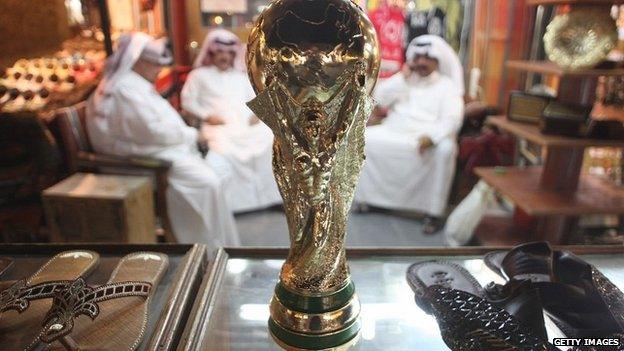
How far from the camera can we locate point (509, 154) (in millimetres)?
3137

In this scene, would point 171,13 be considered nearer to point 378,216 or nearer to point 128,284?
point 378,216

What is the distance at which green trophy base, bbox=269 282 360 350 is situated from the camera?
766 mm

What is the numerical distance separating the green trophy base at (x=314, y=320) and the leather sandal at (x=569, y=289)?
1.20 feet

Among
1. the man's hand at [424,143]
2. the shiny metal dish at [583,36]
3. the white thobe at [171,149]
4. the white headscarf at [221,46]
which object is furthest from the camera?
the white headscarf at [221,46]

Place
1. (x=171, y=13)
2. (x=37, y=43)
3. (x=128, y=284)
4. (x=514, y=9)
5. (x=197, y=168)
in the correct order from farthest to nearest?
1. (x=171, y=13)
2. (x=514, y=9)
3. (x=197, y=168)
4. (x=37, y=43)
5. (x=128, y=284)

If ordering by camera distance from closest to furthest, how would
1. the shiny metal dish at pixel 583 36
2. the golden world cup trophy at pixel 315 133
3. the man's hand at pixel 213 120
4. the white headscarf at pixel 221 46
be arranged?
the golden world cup trophy at pixel 315 133, the shiny metal dish at pixel 583 36, the man's hand at pixel 213 120, the white headscarf at pixel 221 46

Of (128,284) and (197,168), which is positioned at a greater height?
(128,284)

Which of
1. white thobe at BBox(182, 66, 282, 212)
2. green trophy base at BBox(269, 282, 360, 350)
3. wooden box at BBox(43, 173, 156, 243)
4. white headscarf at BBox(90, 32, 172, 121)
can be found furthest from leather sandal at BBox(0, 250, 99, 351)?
white thobe at BBox(182, 66, 282, 212)

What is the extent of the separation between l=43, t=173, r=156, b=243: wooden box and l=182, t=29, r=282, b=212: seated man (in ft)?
3.91

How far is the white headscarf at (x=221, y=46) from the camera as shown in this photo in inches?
138

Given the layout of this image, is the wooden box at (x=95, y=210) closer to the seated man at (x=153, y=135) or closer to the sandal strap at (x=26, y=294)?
the seated man at (x=153, y=135)

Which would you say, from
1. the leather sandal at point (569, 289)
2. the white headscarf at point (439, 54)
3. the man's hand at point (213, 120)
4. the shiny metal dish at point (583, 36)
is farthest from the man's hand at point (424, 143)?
the leather sandal at point (569, 289)

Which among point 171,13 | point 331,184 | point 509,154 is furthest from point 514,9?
point 331,184

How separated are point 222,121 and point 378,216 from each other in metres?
1.35
